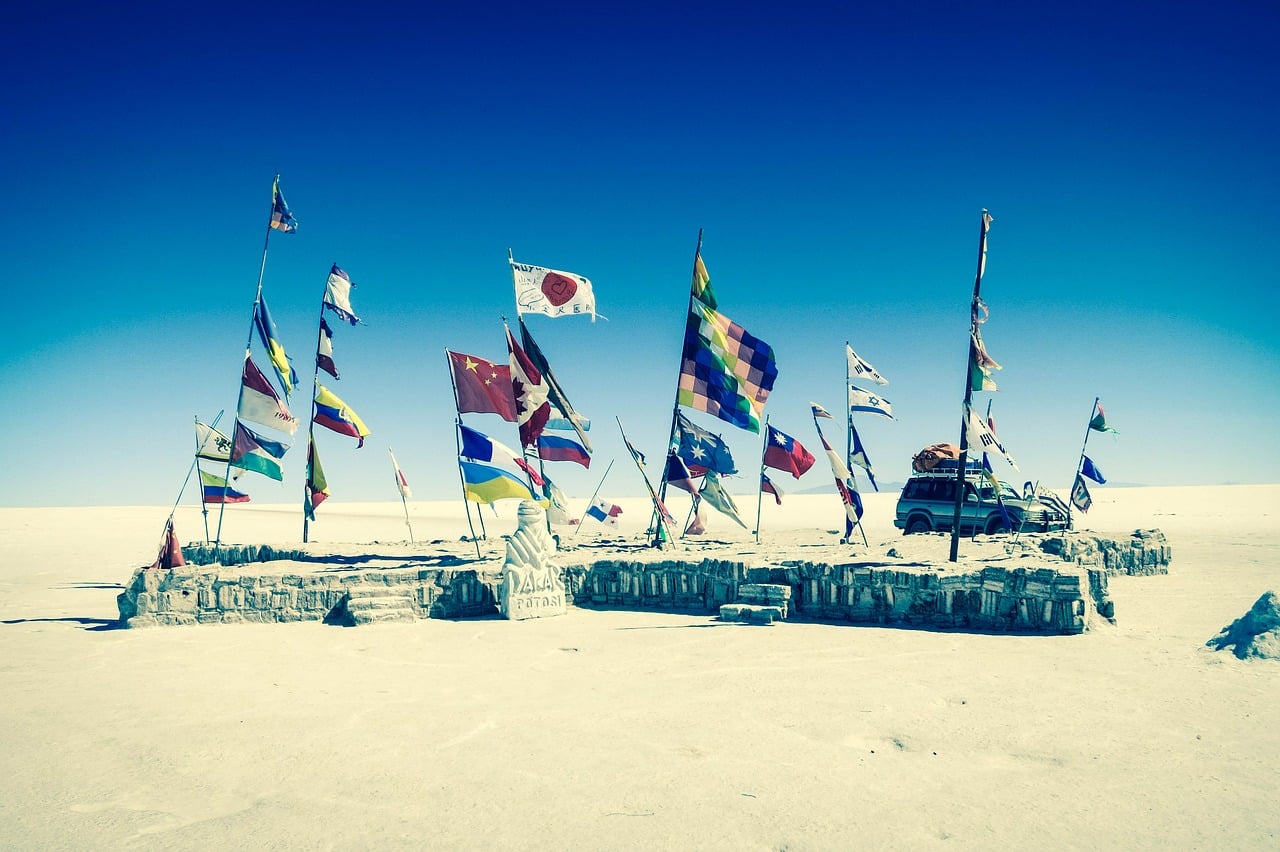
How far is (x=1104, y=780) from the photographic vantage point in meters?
5.61

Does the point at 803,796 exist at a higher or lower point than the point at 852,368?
lower

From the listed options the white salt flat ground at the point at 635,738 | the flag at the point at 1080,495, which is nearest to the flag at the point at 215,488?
the white salt flat ground at the point at 635,738

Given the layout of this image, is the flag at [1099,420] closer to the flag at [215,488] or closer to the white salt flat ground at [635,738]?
the white salt flat ground at [635,738]

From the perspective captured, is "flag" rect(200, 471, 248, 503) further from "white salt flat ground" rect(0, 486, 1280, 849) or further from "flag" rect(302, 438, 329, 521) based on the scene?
"white salt flat ground" rect(0, 486, 1280, 849)

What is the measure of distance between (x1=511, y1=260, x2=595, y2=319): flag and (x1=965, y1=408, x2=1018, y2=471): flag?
6657 millimetres

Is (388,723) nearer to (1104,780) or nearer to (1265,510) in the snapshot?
(1104,780)

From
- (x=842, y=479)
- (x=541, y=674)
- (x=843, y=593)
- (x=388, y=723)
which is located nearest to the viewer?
(x=388, y=723)

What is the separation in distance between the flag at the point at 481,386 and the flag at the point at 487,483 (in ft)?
3.66

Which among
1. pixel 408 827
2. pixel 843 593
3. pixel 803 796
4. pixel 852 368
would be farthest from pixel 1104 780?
pixel 852 368

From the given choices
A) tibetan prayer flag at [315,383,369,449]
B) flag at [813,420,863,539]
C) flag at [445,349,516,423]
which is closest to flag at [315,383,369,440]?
tibetan prayer flag at [315,383,369,449]

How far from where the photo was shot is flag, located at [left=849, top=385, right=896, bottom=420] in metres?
15.9

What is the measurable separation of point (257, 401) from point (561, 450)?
5.55m

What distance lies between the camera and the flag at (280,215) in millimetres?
15195

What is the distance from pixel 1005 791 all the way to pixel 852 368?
36.0 ft
